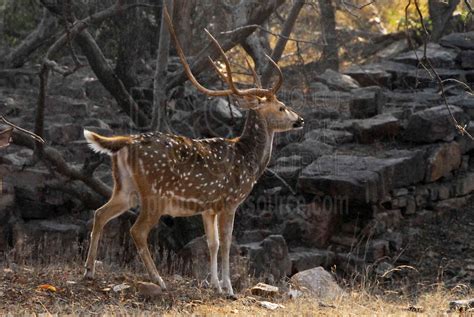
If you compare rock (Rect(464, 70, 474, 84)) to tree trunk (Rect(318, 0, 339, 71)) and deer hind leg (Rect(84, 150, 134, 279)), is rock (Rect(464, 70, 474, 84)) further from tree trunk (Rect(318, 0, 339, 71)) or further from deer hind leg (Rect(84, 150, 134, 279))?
deer hind leg (Rect(84, 150, 134, 279))

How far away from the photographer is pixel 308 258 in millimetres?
13625

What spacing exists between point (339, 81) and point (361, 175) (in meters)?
5.14

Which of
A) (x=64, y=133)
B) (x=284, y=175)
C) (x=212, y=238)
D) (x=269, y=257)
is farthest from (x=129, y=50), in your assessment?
(x=212, y=238)

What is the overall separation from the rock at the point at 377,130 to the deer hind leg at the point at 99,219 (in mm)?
7315

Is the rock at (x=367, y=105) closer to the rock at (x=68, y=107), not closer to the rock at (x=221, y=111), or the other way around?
the rock at (x=221, y=111)

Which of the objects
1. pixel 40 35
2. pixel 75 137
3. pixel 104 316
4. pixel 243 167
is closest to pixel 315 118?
pixel 75 137

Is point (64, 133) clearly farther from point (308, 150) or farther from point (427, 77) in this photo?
point (427, 77)

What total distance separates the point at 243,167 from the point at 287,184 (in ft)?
12.9

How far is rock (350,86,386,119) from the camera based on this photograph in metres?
17.4

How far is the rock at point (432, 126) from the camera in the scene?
16.0m

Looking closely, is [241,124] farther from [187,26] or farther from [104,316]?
[104,316]

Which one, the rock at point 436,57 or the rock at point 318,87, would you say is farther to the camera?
the rock at point 436,57

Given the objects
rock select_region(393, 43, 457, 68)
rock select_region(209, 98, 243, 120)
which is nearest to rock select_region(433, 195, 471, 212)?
rock select_region(209, 98, 243, 120)

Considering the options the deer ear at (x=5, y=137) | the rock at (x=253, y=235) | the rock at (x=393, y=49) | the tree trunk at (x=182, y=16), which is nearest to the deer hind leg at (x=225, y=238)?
the deer ear at (x=5, y=137)
